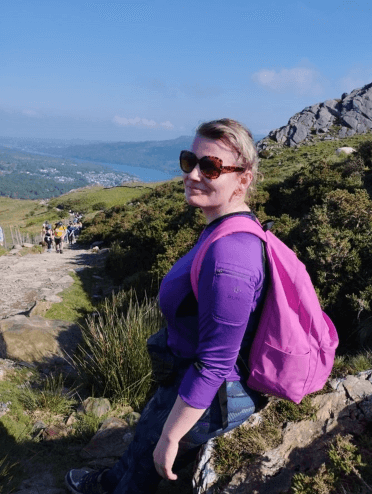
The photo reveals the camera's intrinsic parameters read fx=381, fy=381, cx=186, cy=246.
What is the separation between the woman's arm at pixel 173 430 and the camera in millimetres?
1467

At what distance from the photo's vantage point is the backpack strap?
4.81 feet

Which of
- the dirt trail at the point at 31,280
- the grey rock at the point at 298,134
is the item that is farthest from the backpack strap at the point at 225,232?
the grey rock at the point at 298,134

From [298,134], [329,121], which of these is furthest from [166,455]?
[329,121]

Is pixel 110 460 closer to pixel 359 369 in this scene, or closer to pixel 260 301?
pixel 359 369

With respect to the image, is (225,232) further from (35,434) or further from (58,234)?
(58,234)

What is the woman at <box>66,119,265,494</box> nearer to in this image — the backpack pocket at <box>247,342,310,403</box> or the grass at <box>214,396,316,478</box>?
the backpack pocket at <box>247,342,310,403</box>

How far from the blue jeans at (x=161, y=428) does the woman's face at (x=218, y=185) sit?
79cm

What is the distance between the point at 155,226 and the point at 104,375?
8700 millimetres

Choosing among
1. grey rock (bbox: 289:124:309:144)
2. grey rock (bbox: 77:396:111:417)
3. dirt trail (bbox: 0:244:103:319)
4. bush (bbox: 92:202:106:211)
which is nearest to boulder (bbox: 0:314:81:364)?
grey rock (bbox: 77:396:111:417)

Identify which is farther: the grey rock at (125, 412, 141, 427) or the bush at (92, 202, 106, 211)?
the bush at (92, 202, 106, 211)

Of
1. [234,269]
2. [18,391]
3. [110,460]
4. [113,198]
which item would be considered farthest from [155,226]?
[113,198]

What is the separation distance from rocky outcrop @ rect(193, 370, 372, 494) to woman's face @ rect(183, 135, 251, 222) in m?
1.48

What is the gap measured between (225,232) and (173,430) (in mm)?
805

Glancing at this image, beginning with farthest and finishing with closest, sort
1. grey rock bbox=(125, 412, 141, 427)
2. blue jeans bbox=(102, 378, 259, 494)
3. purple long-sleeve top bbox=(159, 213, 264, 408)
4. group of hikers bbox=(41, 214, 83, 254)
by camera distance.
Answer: group of hikers bbox=(41, 214, 83, 254) → grey rock bbox=(125, 412, 141, 427) → blue jeans bbox=(102, 378, 259, 494) → purple long-sleeve top bbox=(159, 213, 264, 408)
